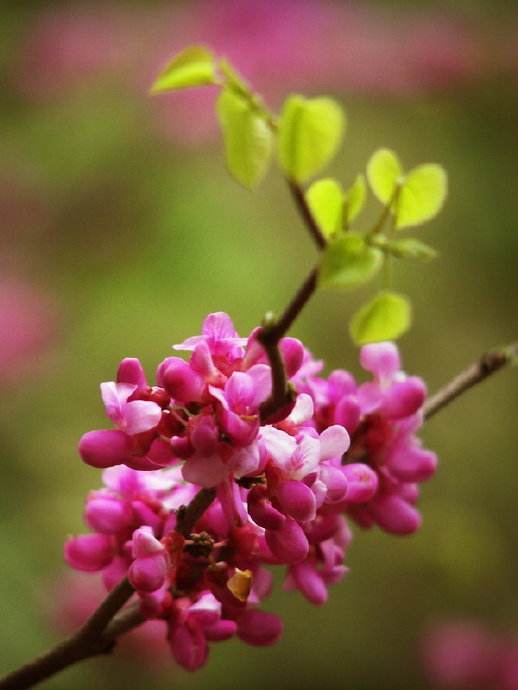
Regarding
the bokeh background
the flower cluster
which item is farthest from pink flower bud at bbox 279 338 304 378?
the bokeh background

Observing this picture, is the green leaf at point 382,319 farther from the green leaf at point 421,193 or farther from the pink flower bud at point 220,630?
the pink flower bud at point 220,630

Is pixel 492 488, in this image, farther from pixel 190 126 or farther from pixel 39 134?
pixel 39 134

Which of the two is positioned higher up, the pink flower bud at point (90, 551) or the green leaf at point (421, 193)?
the green leaf at point (421, 193)

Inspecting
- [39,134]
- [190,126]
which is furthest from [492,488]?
[39,134]

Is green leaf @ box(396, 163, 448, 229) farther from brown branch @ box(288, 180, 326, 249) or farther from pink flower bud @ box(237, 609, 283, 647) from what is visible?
pink flower bud @ box(237, 609, 283, 647)

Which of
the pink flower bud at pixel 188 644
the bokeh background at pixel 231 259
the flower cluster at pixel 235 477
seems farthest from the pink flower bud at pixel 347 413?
the bokeh background at pixel 231 259

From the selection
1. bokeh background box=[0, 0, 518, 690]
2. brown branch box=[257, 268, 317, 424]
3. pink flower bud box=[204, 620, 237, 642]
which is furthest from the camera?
bokeh background box=[0, 0, 518, 690]

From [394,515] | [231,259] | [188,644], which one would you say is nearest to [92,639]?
[188,644]
